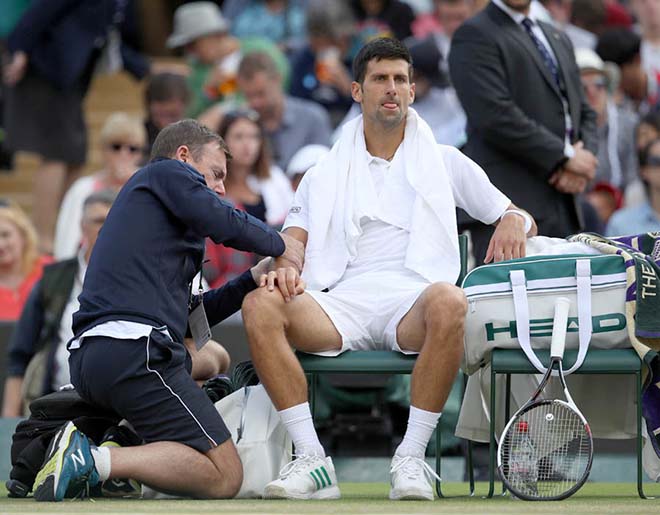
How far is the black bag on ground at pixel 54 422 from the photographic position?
6.55 metres

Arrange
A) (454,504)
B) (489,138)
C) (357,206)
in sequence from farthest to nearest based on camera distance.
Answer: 1. (489,138)
2. (357,206)
3. (454,504)

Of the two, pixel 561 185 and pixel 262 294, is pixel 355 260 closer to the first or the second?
pixel 262 294

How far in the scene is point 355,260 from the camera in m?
6.82

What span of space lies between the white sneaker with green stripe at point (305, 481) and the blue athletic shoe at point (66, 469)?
68 cm

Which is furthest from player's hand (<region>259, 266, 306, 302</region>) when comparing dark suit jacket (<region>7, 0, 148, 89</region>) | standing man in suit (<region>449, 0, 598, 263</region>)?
dark suit jacket (<region>7, 0, 148, 89</region>)

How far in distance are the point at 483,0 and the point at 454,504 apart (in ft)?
13.4

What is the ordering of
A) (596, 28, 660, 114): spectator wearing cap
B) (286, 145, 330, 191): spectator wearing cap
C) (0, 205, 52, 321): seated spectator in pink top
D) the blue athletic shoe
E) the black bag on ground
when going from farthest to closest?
1. (596, 28, 660, 114): spectator wearing cap
2. (286, 145, 330, 191): spectator wearing cap
3. (0, 205, 52, 321): seated spectator in pink top
4. the black bag on ground
5. the blue athletic shoe

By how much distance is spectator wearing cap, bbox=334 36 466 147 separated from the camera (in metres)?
10.6

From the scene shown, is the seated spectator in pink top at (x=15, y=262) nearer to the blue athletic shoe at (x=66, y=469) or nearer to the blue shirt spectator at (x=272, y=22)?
the blue athletic shoe at (x=66, y=469)

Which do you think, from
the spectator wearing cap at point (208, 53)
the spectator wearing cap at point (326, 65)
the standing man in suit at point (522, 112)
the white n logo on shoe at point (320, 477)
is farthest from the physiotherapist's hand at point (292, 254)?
the spectator wearing cap at point (326, 65)

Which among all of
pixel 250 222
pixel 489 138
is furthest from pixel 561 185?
pixel 250 222

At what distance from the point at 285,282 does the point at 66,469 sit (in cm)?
111

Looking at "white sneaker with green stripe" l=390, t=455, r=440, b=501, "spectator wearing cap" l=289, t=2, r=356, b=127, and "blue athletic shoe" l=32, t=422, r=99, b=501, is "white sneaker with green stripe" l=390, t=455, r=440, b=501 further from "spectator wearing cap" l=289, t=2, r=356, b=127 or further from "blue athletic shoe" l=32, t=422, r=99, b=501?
"spectator wearing cap" l=289, t=2, r=356, b=127

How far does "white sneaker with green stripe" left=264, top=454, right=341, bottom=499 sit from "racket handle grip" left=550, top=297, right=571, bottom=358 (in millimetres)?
967
